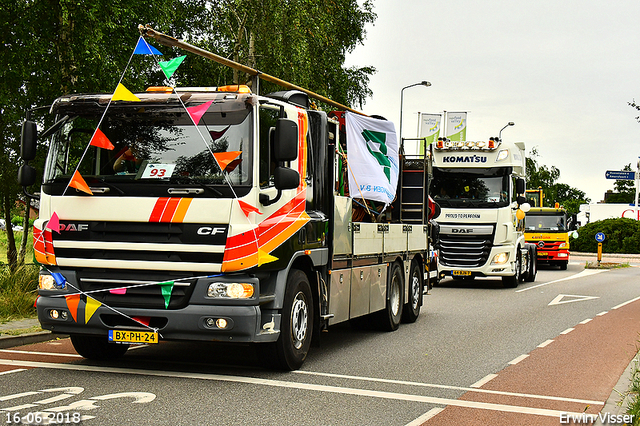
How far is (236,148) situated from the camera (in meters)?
7.63

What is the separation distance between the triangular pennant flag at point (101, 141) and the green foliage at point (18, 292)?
4666 millimetres

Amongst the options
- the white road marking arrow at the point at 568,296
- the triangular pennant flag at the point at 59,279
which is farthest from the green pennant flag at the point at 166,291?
the white road marking arrow at the point at 568,296

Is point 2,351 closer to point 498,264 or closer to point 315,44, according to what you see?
point 498,264

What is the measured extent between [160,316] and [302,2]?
19193 millimetres

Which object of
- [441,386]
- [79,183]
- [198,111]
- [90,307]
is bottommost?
[441,386]

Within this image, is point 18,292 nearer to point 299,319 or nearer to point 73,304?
point 73,304

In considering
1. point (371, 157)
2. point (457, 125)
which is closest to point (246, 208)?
point (371, 157)

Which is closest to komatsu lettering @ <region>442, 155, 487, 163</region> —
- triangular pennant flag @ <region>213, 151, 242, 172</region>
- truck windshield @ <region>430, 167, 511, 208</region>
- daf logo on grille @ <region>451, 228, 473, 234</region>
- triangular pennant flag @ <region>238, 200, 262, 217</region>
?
truck windshield @ <region>430, 167, 511, 208</region>

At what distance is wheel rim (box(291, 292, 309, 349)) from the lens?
826 centimetres

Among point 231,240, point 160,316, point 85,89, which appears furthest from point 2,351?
point 85,89

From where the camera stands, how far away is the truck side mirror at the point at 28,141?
7.90 m

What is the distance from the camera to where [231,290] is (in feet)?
24.4

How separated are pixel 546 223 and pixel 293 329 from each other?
86.1ft

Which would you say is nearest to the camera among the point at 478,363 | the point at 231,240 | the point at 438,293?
the point at 231,240
